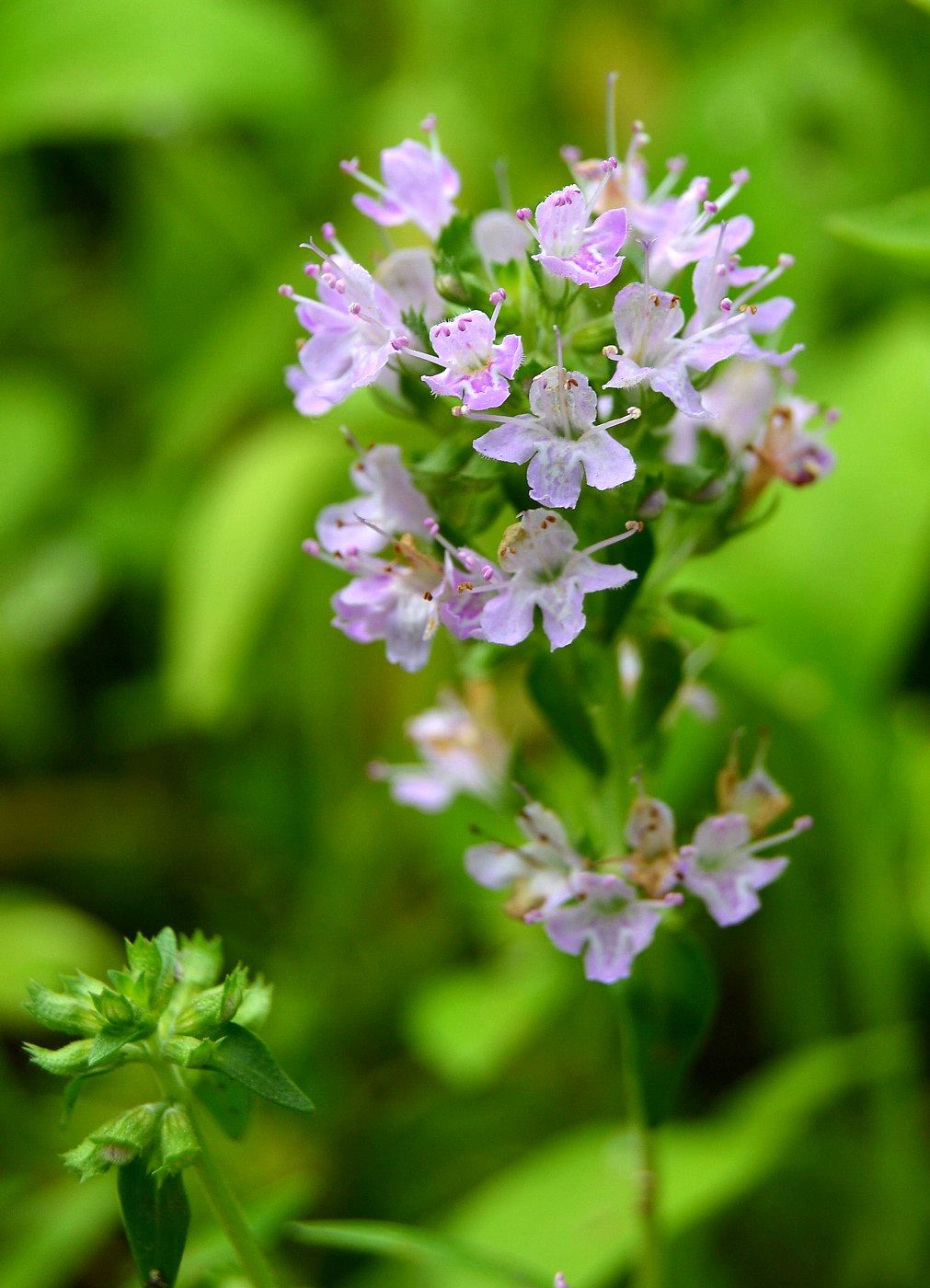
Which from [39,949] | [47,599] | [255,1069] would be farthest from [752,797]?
[47,599]

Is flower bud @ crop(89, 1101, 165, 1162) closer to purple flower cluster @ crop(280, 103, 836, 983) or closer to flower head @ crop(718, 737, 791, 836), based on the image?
purple flower cluster @ crop(280, 103, 836, 983)

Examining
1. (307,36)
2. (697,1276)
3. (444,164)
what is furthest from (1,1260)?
(307,36)

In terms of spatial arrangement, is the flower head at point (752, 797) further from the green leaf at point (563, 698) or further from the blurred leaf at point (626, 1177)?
the blurred leaf at point (626, 1177)

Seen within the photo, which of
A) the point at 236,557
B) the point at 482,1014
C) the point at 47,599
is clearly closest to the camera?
the point at 482,1014

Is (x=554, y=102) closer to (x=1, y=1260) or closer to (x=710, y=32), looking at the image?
(x=710, y=32)

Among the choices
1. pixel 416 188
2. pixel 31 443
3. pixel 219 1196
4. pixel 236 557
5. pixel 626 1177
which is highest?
pixel 31 443

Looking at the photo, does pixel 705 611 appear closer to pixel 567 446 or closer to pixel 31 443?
pixel 567 446

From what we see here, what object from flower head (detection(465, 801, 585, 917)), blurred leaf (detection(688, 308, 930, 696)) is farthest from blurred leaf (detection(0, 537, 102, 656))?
flower head (detection(465, 801, 585, 917))
